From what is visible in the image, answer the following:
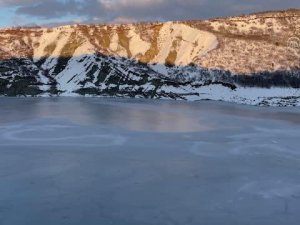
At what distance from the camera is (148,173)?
1350 centimetres

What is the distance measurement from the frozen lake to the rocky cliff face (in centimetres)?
2137

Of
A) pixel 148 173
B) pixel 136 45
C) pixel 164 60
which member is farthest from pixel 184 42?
pixel 148 173

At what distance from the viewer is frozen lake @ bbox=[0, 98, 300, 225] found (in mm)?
9906

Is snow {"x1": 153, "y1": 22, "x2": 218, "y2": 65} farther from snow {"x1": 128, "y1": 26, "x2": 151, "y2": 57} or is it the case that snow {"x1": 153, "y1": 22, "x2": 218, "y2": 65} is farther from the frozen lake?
the frozen lake

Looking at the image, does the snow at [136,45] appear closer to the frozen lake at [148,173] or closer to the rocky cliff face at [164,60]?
the rocky cliff face at [164,60]

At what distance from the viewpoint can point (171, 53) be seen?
5634cm

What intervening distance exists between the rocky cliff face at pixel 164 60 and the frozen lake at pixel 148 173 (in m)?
21.4

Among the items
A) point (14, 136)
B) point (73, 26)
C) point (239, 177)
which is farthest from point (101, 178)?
point (73, 26)

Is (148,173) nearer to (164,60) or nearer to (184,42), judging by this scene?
(164,60)

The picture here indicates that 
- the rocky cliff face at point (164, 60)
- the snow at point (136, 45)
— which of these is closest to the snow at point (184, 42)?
the rocky cliff face at point (164, 60)

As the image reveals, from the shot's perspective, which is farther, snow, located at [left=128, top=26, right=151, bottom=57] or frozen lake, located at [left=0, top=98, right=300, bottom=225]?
snow, located at [left=128, top=26, right=151, bottom=57]

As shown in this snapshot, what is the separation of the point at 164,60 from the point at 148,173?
42.0m

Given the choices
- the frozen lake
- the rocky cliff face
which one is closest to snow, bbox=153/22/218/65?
the rocky cliff face

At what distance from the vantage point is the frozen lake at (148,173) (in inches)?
390
